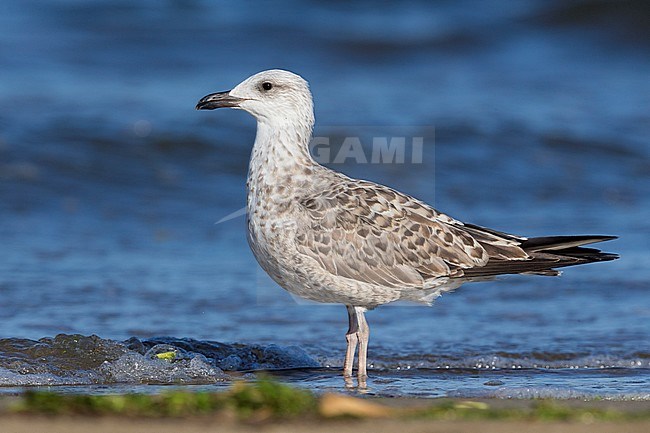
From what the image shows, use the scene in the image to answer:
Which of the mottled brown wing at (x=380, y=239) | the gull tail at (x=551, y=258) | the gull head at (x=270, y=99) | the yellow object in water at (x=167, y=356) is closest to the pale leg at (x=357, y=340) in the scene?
the mottled brown wing at (x=380, y=239)

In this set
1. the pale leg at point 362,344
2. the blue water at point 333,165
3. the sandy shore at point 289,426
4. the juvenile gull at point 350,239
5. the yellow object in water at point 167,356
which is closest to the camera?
the sandy shore at point 289,426

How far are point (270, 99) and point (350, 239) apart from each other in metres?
1.07

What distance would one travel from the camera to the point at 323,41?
19.2 m

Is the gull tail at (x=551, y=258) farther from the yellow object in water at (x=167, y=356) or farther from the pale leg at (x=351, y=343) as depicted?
the yellow object in water at (x=167, y=356)

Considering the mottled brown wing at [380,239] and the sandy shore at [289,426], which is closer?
the sandy shore at [289,426]

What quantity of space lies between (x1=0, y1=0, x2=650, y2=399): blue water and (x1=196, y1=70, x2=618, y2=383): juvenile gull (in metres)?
0.57

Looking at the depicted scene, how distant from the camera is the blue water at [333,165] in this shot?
7156mm

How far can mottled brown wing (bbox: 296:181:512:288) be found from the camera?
254 inches

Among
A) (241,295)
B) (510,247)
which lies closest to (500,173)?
(241,295)

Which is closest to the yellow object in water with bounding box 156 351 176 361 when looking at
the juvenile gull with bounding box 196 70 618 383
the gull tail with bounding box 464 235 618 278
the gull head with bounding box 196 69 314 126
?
the juvenile gull with bounding box 196 70 618 383

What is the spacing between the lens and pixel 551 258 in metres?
6.68

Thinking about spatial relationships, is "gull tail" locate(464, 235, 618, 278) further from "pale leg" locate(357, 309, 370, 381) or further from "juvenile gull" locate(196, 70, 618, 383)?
"pale leg" locate(357, 309, 370, 381)

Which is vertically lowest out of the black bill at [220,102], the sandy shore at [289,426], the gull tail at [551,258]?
the sandy shore at [289,426]

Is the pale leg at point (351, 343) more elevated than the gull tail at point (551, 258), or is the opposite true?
the gull tail at point (551, 258)
